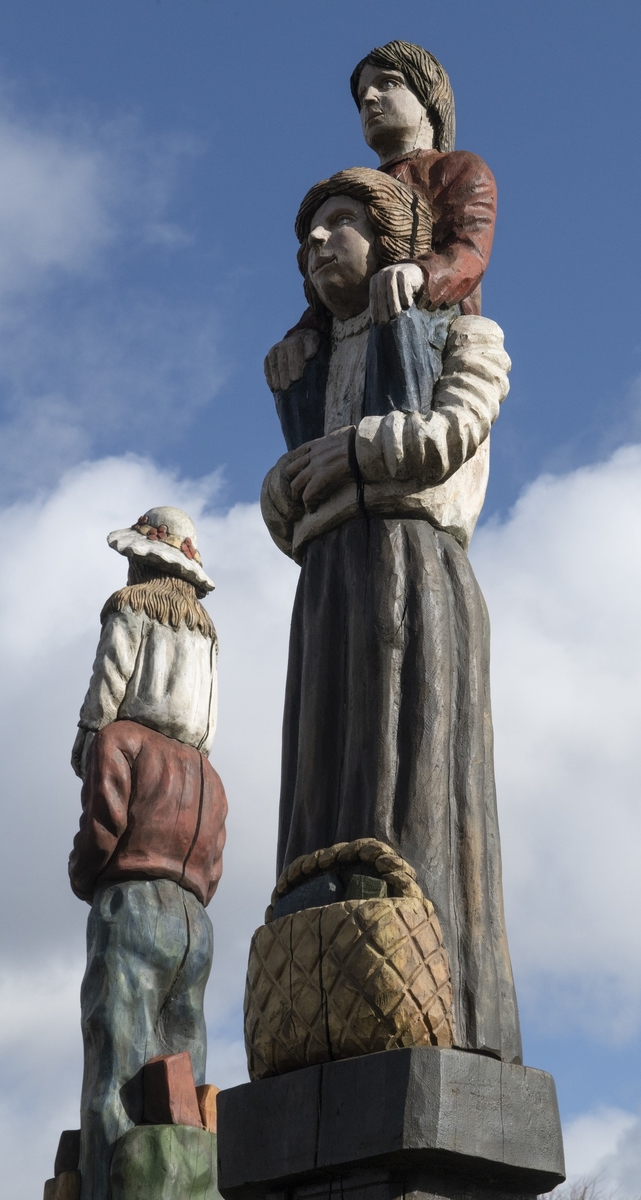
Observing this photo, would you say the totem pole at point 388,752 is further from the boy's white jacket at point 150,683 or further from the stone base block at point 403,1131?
the boy's white jacket at point 150,683

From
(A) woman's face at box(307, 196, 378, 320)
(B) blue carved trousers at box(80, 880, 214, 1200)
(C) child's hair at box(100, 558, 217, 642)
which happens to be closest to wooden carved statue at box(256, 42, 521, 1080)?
(A) woman's face at box(307, 196, 378, 320)

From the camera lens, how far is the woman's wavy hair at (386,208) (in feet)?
14.9

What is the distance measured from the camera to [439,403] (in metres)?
4.20

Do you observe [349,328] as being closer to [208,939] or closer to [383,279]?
[383,279]

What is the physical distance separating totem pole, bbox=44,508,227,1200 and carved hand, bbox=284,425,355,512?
2.64 m

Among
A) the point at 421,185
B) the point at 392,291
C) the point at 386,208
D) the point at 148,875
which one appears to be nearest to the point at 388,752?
the point at 392,291

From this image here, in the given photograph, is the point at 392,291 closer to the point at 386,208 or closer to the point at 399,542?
the point at 386,208

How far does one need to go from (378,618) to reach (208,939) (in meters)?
3.00

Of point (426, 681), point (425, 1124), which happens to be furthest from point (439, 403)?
point (425, 1124)

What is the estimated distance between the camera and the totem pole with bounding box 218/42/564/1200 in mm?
3396

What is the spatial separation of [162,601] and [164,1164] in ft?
8.57

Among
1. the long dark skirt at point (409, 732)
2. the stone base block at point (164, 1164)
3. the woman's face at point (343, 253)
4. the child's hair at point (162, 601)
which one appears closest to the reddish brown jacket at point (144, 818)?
the child's hair at point (162, 601)

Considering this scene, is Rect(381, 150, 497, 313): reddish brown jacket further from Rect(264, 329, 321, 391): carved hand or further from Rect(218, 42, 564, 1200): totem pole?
Rect(264, 329, 321, 391): carved hand

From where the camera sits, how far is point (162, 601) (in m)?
7.16
